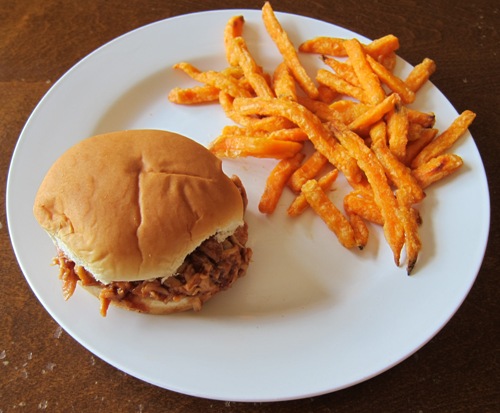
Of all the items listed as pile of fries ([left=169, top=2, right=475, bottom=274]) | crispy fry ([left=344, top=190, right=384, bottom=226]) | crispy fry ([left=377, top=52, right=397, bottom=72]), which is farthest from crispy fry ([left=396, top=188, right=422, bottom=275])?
crispy fry ([left=377, top=52, right=397, bottom=72])

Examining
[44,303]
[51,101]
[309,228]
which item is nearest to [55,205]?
[44,303]

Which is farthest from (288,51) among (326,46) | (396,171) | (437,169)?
(437,169)

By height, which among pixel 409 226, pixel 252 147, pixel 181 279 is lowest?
pixel 181 279

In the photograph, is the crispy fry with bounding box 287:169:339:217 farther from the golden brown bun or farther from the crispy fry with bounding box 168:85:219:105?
the crispy fry with bounding box 168:85:219:105

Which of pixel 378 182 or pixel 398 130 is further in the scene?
pixel 398 130

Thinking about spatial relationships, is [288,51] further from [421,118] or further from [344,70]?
[421,118]

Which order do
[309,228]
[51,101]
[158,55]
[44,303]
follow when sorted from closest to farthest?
[44,303], [309,228], [51,101], [158,55]

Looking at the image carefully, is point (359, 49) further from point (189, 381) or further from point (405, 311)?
point (189, 381)

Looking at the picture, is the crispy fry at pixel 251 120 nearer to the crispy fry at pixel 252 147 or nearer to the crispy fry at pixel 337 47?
the crispy fry at pixel 252 147
